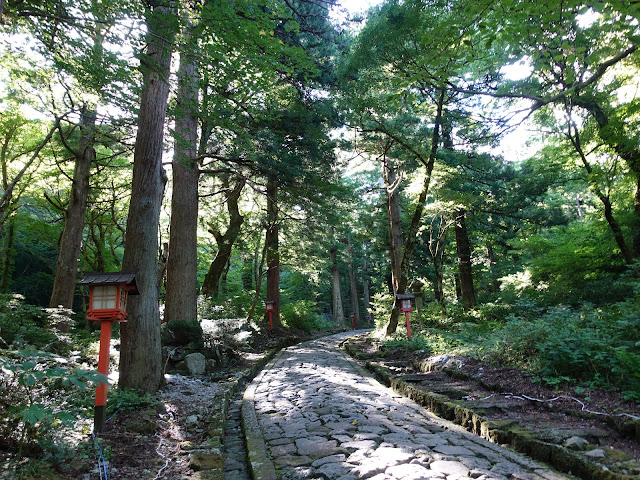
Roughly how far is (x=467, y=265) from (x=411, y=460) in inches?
570

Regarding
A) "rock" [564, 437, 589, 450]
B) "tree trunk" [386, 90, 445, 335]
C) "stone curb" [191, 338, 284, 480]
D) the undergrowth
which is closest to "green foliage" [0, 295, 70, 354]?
"stone curb" [191, 338, 284, 480]

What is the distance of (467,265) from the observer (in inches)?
664

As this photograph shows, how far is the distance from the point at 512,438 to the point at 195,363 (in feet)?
22.1

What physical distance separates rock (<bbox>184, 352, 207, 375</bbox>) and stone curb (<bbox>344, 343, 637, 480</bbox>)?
15.4 ft

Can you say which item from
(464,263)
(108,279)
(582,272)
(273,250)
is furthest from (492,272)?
(108,279)

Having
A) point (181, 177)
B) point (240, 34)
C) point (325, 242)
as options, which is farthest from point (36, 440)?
point (325, 242)

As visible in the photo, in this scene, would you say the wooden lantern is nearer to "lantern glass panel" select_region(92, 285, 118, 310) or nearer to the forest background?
the forest background

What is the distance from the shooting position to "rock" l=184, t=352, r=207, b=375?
849 centimetres

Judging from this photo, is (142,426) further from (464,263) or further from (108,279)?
(464,263)

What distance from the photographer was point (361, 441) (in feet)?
13.8

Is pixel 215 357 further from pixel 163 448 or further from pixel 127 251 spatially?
pixel 163 448

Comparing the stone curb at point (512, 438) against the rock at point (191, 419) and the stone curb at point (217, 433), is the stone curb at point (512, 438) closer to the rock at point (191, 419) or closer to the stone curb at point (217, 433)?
the stone curb at point (217, 433)

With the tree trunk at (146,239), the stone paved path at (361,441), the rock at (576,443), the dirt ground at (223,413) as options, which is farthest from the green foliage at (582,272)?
the tree trunk at (146,239)

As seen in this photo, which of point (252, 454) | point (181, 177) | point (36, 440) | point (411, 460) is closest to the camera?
point (36, 440)
